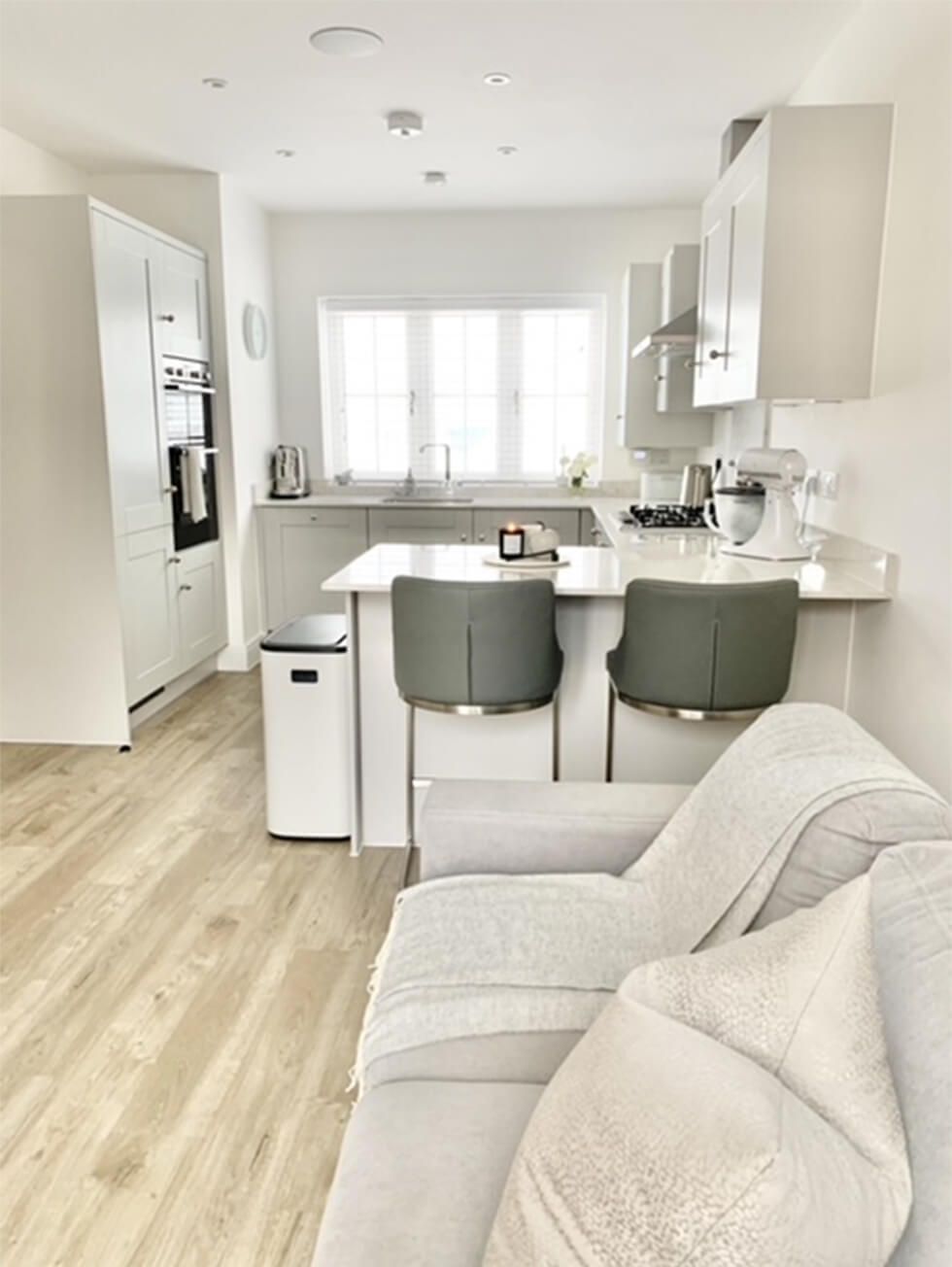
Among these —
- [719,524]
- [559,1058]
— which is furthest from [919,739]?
[559,1058]

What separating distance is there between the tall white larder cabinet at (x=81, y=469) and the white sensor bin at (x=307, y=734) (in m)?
1.26

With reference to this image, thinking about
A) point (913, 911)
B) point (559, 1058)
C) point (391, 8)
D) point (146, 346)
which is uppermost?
point (391, 8)

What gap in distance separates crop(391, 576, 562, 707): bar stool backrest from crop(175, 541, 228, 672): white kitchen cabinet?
7.49 feet

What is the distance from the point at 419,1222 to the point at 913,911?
660mm

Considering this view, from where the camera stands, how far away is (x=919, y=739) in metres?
2.35

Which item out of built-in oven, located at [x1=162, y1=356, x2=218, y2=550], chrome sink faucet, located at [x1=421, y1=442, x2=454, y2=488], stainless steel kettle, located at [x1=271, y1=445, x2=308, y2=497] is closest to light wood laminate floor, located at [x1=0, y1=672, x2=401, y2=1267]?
built-in oven, located at [x1=162, y1=356, x2=218, y2=550]

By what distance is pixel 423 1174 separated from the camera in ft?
3.49

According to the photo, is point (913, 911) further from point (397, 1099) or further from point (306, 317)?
point (306, 317)

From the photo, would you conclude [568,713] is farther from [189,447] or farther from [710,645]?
[189,447]

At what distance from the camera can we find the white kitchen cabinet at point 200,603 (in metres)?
4.48

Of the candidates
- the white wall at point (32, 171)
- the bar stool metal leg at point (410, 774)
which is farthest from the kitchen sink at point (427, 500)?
the bar stool metal leg at point (410, 774)

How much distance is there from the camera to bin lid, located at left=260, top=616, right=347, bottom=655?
2887 millimetres

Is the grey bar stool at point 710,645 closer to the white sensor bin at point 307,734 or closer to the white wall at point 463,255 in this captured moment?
the white sensor bin at point 307,734

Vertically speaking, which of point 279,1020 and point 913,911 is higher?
point 913,911
